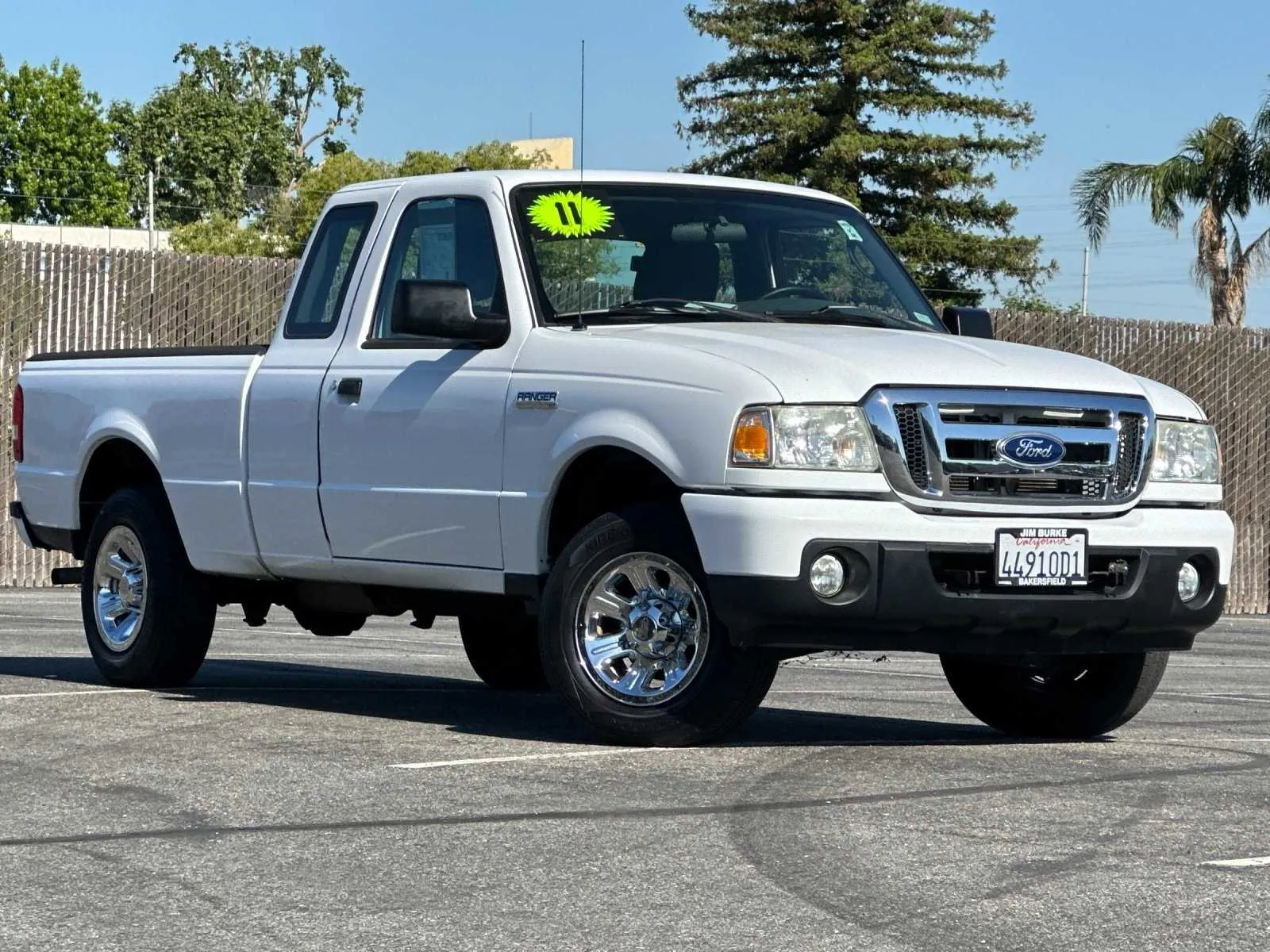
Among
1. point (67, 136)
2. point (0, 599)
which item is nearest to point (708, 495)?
point (0, 599)

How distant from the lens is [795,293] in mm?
9016

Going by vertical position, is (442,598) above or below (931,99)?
below

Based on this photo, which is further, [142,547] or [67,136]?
[67,136]

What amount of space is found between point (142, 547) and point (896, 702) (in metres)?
3.36

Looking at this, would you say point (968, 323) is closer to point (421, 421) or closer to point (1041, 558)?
point (1041, 558)

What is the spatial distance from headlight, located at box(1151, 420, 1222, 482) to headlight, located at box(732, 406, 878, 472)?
121cm

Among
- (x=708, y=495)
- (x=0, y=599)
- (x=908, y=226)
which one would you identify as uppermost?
(x=908, y=226)

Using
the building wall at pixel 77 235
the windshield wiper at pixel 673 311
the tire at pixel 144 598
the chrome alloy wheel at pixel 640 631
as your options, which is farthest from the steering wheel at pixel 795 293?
the building wall at pixel 77 235

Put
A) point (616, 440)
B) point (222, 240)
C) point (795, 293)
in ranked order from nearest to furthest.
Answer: point (616, 440) → point (795, 293) → point (222, 240)

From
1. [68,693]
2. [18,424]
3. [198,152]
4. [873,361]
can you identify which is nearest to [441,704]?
[68,693]

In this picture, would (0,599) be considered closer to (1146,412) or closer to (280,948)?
(1146,412)

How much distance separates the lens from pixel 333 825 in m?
6.32

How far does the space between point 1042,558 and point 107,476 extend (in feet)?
16.0

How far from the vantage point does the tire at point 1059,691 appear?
8.73 metres
